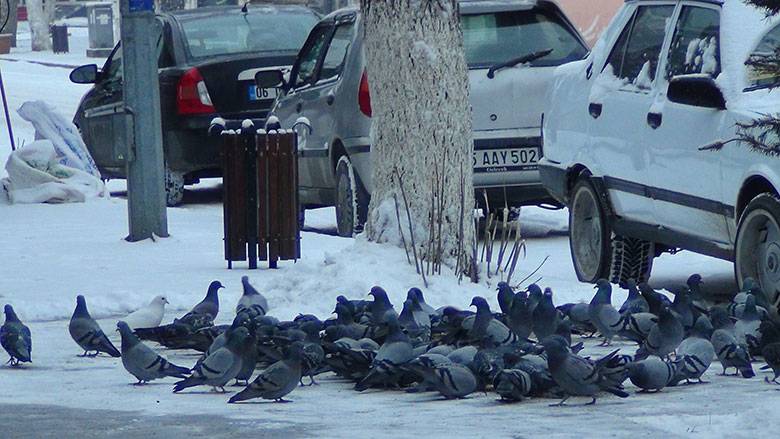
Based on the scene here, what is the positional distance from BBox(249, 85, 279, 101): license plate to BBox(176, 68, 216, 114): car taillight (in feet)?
1.26

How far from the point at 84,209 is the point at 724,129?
6934mm

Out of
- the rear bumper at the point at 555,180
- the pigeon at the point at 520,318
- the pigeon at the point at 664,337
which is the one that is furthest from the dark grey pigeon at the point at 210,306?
the rear bumper at the point at 555,180

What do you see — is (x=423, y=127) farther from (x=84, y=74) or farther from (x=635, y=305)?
(x=84, y=74)

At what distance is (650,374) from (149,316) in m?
2.78

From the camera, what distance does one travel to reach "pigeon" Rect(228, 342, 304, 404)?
20.7ft

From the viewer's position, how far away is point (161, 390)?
22.2ft

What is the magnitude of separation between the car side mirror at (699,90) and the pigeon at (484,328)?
1.73 m

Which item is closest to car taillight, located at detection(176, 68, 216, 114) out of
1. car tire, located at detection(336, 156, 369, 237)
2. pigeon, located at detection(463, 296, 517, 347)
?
car tire, located at detection(336, 156, 369, 237)

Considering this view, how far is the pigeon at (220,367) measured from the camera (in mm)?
6500

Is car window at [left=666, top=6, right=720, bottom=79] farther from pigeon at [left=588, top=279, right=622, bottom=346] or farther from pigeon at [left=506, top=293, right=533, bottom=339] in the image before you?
pigeon at [left=506, top=293, right=533, bottom=339]

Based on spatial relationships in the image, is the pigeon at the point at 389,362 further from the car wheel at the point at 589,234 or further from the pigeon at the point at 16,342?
the car wheel at the point at 589,234

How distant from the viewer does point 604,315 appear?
24.9 ft

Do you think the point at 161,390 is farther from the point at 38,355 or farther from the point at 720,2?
the point at 720,2

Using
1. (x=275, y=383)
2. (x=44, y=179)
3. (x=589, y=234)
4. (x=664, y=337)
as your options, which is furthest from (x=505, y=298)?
(x=44, y=179)
